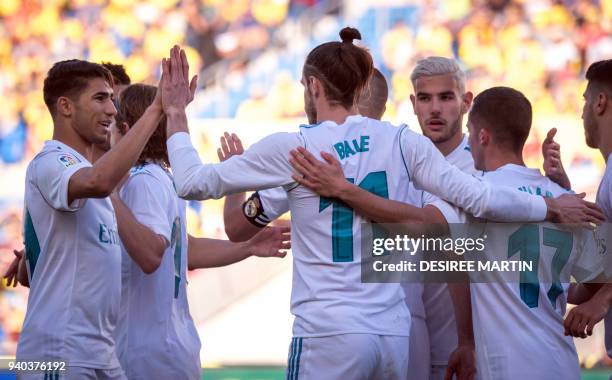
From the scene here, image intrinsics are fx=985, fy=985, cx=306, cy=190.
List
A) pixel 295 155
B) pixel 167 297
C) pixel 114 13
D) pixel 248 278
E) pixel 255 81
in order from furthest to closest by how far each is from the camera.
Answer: pixel 114 13
pixel 255 81
pixel 248 278
pixel 167 297
pixel 295 155

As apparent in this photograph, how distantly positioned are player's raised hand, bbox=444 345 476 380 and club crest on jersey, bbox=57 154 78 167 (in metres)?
2.01

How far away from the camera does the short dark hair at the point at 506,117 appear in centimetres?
445

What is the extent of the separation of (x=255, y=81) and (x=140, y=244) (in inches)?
457

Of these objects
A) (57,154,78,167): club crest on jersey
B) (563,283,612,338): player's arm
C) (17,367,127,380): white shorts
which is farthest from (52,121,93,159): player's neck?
(563,283,612,338): player's arm

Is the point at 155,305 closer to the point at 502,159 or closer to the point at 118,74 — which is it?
the point at 118,74

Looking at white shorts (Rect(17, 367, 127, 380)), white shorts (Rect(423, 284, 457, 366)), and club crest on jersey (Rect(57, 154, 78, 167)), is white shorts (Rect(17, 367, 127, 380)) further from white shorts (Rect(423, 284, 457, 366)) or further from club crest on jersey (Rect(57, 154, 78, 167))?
white shorts (Rect(423, 284, 457, 366))

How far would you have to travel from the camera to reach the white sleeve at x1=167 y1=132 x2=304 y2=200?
4.04 metres

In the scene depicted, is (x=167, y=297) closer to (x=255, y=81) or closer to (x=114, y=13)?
(x=255, y=81)

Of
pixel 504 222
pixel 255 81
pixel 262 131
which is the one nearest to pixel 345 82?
pixel 504 222

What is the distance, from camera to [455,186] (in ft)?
13.6

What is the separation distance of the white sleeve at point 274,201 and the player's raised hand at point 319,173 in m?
0.48

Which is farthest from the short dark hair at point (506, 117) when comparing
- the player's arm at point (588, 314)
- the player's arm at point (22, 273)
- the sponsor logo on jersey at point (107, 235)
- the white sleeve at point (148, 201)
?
the player's arm at point (22, 273)

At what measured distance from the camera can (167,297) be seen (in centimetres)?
492

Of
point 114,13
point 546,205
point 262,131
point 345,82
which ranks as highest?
Result: point 114,13
